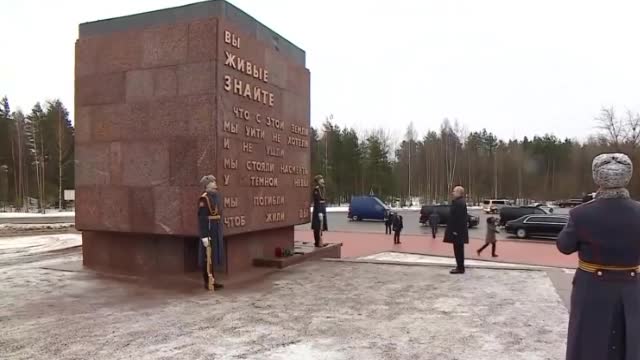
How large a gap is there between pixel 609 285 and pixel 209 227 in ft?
18.2

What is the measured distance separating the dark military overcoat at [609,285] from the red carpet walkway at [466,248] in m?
11.6

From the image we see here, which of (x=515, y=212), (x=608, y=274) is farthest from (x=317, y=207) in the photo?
(x=515, y=212)

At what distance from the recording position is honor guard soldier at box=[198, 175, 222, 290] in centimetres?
738

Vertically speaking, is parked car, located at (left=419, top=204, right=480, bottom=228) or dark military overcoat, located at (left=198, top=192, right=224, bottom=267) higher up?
dark military overcoat, located at (left=198, top=192, right=224, bottom=267)

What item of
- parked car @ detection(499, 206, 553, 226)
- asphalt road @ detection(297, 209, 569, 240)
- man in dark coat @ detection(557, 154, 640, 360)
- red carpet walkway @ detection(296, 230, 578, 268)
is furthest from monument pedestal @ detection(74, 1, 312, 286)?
parked car @ detection(499, 206, 553, 226)

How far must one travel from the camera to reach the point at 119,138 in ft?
29.0

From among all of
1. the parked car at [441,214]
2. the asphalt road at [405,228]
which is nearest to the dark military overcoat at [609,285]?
the asphalt road at [405,228]

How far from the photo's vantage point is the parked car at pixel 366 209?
35.5 meters

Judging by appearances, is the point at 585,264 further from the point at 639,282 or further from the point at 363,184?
the point at 363,184

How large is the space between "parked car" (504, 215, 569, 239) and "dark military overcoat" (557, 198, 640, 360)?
2108 centimetres

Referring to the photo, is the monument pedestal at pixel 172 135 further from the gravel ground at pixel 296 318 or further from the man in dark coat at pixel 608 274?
the man in dark coat at pixel 608 274

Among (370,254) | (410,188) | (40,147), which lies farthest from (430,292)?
(410,188)

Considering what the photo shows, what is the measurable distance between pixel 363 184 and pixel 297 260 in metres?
53.6

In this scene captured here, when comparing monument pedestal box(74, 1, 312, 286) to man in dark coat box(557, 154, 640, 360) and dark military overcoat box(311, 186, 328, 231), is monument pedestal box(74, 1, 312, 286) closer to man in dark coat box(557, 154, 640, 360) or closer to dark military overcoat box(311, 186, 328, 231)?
dark military overcoat box(311, 186, 328, 231)
